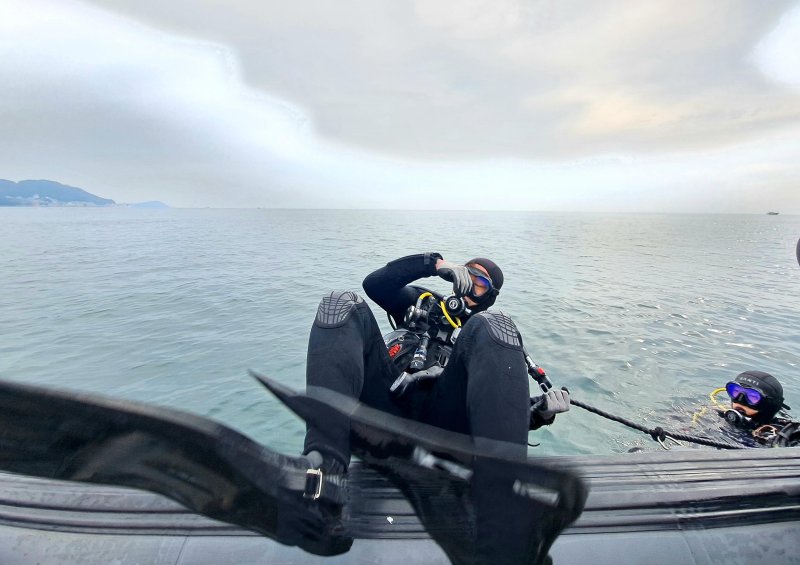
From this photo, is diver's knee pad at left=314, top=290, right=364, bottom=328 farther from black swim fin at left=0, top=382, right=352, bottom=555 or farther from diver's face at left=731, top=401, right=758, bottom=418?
diver's face at left=731, top=401, right=758, bottom=418

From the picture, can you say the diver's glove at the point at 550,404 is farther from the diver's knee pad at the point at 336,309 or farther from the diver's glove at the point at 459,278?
the diver's knee pad at the point at 336,309

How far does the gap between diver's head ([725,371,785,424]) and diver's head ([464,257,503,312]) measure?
306 centimetres

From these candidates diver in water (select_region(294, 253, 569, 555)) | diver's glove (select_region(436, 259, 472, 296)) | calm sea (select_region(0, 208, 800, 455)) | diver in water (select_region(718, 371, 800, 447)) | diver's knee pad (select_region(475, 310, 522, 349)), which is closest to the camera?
diver in water (select_region(294, 253, 569, 555))

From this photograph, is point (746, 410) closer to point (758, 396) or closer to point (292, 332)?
point (758, 396)

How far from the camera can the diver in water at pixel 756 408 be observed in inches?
151

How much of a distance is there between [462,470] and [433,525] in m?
0.21

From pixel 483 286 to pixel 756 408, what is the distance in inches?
129

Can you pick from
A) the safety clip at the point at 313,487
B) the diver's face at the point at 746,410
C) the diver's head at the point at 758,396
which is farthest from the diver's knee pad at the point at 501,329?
the diver's face at the point at 746,410

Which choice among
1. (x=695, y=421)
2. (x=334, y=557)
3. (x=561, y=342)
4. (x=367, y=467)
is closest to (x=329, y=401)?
(x=367, y=467)

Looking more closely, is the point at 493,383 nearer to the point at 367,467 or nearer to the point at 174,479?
the point at 367,467

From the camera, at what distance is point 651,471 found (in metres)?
1.91

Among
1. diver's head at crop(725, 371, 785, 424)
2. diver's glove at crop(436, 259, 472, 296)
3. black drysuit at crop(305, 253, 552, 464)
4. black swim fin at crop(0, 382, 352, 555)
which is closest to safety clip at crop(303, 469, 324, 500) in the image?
black swim fin at crop(0, 382, 352, 555)

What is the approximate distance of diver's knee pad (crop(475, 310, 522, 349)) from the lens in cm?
181

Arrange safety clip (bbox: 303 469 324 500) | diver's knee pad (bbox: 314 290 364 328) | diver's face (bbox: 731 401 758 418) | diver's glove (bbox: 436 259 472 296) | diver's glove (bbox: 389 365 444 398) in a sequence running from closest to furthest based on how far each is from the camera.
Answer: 1. safety clip (bbox: 303 469 324 500)
2. diver's knee pad (bbox: 314 290 364 328)
3. diver's glove (bbox: 389 365 444 398)
4. diver's glove (bbox: 436 259 472 296)
5. diver's face (bbox: 731 401 758 418)
